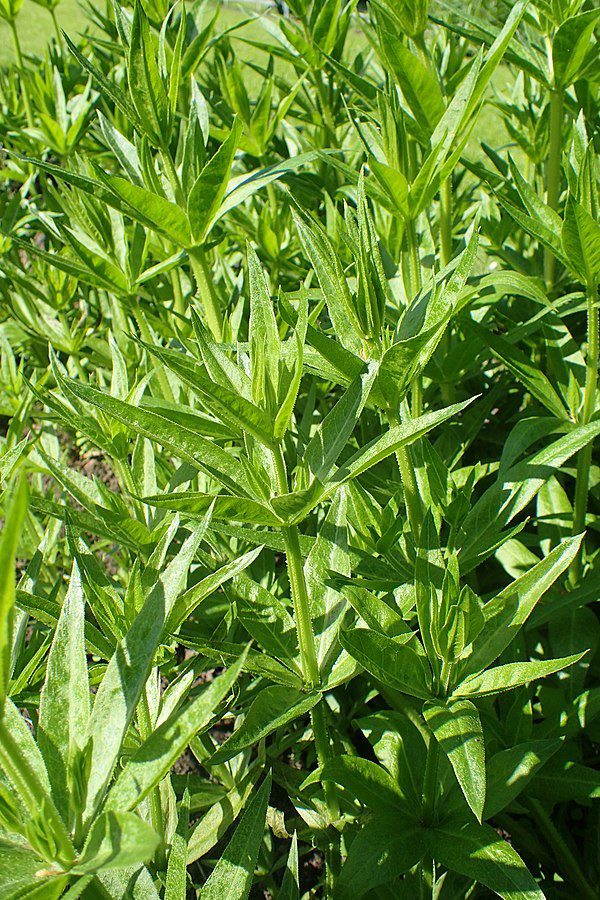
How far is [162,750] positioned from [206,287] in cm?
90

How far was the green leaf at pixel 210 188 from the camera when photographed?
115 cm

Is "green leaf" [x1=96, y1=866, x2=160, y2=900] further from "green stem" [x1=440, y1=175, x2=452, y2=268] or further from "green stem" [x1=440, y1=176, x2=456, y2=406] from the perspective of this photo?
"green stem" [x1=440, y1=175, x2=452, y2=268]

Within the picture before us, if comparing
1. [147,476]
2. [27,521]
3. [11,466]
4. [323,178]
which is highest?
[323,178]

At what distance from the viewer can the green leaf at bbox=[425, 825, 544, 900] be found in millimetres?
998

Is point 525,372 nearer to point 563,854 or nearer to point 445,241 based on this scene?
point 445,241

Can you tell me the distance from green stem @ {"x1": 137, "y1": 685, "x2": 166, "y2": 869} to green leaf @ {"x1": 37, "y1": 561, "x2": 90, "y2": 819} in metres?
0.18

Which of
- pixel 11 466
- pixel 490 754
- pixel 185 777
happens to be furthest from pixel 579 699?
pixel 11 466

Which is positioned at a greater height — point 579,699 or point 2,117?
point 2,117

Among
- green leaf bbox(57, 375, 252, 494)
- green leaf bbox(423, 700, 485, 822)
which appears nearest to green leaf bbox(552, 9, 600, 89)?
green leaf bbox(57, 375, 252, 494)

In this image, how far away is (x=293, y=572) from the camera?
949 mm

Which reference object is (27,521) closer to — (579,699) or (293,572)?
(293,572)

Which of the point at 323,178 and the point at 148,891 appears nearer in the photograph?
the point at 148,891

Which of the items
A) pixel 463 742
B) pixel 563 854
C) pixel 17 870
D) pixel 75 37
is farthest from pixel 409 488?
pixel 75 37

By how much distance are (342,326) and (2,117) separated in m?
2.14
